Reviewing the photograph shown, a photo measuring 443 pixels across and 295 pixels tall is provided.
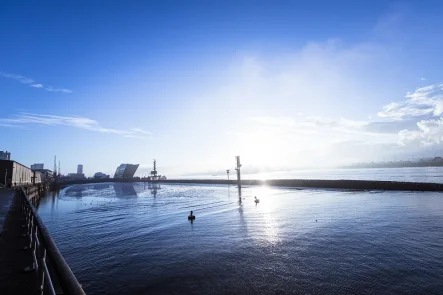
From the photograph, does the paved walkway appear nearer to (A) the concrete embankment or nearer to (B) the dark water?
(B) the dark water

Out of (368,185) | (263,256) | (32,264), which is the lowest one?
(263,256)

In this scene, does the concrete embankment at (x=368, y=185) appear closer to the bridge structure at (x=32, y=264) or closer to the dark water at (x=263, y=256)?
the dark water at (x=263, y=256)

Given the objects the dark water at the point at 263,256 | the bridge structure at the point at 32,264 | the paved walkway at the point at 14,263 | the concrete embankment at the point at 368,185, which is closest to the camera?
the bridge structure at the point at 32,264

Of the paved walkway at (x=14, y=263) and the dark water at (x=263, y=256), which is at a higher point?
the paved walkway at (x=14, y=263)

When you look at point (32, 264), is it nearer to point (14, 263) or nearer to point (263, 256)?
point (14, 263)

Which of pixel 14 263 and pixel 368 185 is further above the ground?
pixel 14 263

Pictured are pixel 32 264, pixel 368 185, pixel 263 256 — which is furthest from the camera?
pixel 368 185

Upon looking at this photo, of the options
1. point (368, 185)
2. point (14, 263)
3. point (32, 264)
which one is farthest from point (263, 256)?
point (368, 185)

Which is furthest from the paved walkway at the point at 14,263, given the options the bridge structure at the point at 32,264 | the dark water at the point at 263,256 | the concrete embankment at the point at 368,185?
the concrete embankment at the point at 368,185

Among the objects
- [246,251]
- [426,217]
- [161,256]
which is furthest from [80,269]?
[426,217]

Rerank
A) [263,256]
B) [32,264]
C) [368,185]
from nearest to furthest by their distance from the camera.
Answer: [32,264] < [263,256] < [368,185]

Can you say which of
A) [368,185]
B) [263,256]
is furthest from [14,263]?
[368,185]

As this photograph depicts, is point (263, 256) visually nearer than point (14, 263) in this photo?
No

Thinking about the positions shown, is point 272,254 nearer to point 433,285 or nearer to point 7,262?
point 433,285
